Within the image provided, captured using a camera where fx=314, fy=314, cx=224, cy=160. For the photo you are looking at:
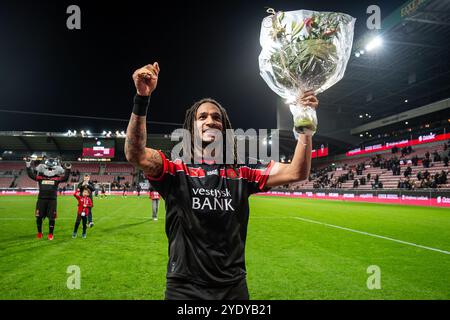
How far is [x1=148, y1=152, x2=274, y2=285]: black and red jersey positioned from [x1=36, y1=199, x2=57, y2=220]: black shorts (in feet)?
27.3

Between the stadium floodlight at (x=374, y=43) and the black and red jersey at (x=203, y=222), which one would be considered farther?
the stadium floodlight at (x=374, y=43)

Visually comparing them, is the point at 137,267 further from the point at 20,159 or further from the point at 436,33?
the point at 20,159

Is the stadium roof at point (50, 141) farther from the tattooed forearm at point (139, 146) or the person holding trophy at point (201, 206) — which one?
the tattooed forearm at point (139, 146)

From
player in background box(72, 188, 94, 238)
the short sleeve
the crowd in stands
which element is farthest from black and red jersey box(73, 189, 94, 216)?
the crowd in stands

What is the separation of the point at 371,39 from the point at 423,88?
16.8m

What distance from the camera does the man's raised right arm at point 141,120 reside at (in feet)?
6.20

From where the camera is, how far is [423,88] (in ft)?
126

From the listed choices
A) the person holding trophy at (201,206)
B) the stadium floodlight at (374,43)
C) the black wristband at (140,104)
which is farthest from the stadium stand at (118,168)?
the black wristband at (140,104)

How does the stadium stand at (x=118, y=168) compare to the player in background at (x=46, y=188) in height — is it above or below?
above

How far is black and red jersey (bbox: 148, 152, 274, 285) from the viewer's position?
2.12m

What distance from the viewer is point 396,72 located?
34.8 metres

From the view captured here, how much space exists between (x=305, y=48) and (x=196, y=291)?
1.82 metres

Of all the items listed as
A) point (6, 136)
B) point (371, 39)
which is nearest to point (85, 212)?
point (371, 39)

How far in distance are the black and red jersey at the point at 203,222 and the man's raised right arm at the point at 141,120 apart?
0.19 meters
